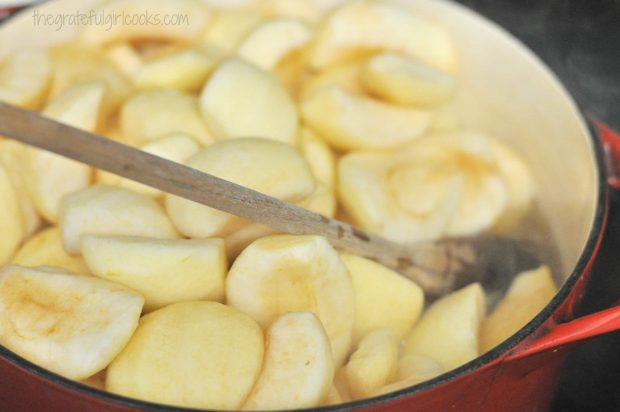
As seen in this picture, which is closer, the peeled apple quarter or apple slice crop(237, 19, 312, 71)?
the peeled apple quarter

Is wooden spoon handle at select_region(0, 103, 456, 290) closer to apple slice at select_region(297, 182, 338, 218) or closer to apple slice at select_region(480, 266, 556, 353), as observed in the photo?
apple slice at select_region(297, 182, 338, 218)

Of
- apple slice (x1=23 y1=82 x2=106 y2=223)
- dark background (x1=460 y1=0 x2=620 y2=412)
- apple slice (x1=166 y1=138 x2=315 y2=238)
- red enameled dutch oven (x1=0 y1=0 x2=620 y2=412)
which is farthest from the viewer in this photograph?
dark background (x1=460 y1=0 x2=620 y2=412)

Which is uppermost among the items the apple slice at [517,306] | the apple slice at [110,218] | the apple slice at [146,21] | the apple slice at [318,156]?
the apple slice at [146,21]

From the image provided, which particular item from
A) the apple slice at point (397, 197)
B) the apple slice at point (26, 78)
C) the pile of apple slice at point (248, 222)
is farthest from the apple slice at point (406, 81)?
the apple slice at point (26, 78)

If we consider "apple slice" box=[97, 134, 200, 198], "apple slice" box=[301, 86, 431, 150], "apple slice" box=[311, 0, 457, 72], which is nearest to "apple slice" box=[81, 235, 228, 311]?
"apple slice" box=[97, 134, 200, 198]

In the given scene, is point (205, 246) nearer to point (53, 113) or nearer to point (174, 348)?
point (174, 348)

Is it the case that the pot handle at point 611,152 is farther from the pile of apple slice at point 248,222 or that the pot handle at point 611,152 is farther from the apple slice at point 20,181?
the apple slice at point 20,181
